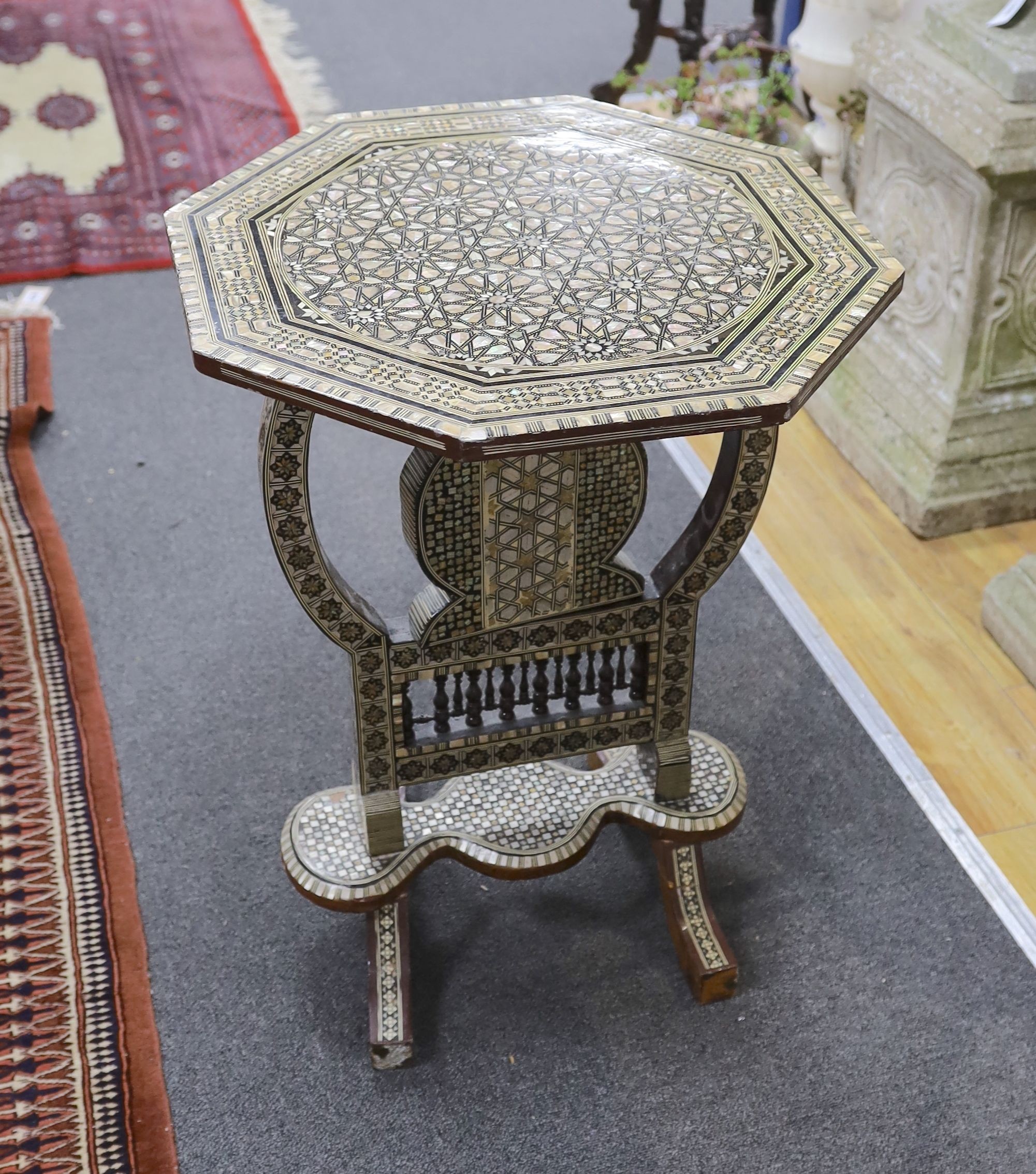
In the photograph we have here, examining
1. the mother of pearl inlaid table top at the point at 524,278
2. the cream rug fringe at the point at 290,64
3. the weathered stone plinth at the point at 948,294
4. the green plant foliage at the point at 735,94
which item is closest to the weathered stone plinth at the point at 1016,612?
the weathered stone plinth at the point at 948,294

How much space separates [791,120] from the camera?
4.10m

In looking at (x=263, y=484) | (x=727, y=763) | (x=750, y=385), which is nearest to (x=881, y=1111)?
(x=727, y=763)

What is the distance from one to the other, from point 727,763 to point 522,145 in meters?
0.89

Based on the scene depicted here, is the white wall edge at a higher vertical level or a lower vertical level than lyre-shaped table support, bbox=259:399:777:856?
lower

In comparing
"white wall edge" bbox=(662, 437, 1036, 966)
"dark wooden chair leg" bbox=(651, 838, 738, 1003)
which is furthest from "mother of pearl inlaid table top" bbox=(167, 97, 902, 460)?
"dark wooden chair leg" bbox=(651, 838, 738, 1003)

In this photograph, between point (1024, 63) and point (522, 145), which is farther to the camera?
point (1024, 63)

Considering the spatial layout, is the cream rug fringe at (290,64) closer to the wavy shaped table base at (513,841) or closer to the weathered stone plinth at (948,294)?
the weathered stone plinth at (948,294)

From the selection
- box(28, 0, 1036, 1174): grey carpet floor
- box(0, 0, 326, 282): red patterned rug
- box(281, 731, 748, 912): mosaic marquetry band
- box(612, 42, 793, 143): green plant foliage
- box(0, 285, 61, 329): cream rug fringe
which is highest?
box(612, 42, 793, 143): green plant foliage

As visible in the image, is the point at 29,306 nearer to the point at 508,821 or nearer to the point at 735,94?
the point at 735,94

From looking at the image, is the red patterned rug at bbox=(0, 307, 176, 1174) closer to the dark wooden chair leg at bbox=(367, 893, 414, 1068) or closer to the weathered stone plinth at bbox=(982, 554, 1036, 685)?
the dark wooden chair leg at bbox=(367, 893, 414, 1068)

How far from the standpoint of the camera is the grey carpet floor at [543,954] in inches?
67.8

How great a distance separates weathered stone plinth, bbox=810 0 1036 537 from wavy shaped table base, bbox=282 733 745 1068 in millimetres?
1040

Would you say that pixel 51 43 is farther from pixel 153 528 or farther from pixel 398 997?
pixel 398 997

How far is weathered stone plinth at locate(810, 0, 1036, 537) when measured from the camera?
2396 mm
